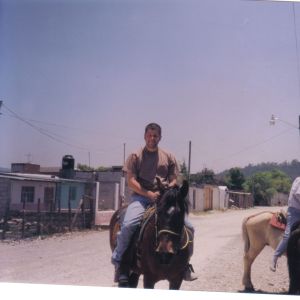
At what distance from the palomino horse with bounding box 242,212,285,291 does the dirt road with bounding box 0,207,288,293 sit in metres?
0.33

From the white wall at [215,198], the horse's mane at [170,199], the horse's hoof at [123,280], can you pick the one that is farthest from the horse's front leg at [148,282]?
the white wall at [215,198]

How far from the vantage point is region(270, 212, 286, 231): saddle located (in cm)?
707

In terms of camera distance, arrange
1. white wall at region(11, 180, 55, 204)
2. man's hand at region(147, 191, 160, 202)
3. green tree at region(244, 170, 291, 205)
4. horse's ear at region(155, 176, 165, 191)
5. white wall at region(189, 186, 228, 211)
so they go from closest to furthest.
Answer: horse's ear at region(155, 176, 165, 191)
man's hand at region(147, 191, 160, 202)
white wall at region(11, 180, 55, 204)
green tree at region(244, 170, 291, 205)
white wall at region(189, 186, 228, 211)

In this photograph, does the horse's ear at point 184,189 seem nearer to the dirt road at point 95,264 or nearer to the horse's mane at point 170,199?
the horse's mane at point 170,199

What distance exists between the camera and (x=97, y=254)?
11.1 meters

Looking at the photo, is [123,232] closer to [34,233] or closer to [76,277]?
[76,277]

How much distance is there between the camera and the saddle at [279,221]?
23.2ft

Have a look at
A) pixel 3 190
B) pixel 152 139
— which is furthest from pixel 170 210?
pixel 3 190

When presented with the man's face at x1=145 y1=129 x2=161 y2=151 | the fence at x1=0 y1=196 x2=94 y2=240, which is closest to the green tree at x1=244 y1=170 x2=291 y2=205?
the fence at x1=0 y1=196 x2=94 y2=240

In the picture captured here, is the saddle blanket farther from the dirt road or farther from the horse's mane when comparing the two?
the horse's mane

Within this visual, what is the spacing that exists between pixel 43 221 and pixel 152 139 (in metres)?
9.71

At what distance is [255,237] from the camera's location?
7688 mm

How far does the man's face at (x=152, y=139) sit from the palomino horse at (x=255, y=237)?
2.72 m

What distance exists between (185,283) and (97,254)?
4161mm
